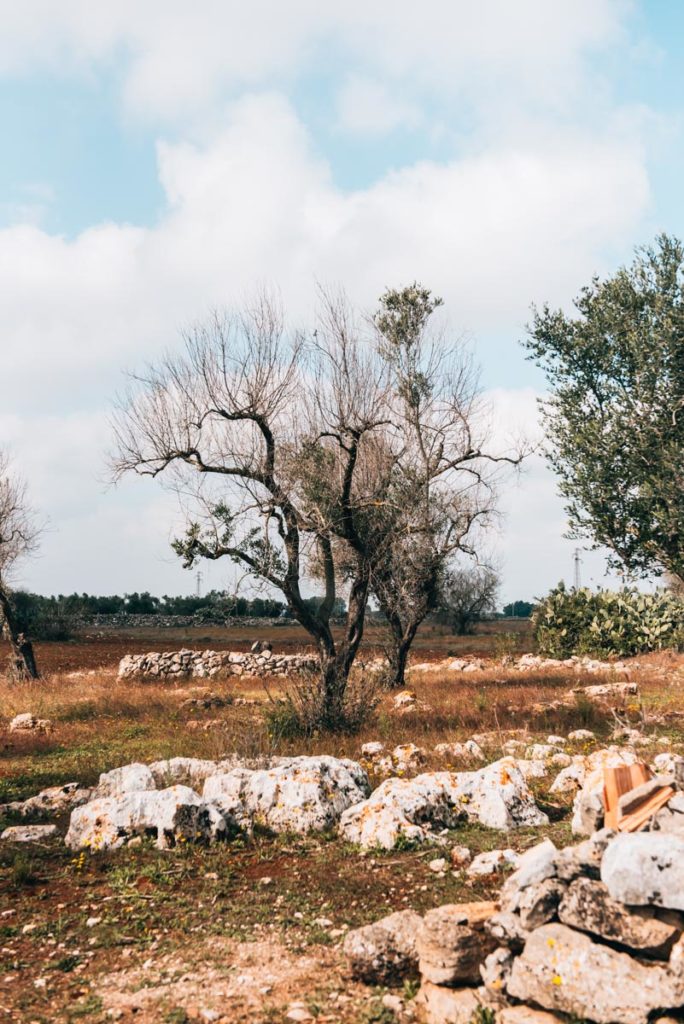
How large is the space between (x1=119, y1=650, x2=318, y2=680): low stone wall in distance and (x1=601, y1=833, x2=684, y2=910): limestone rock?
77.9 ft

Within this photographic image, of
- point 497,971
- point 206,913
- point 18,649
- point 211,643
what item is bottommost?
point 206,913

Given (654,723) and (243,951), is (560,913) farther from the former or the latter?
(654,723)

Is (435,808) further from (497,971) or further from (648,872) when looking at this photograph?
(648,872)

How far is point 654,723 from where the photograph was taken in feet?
49.2

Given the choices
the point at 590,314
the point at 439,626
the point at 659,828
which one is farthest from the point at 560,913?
the point at 439,626

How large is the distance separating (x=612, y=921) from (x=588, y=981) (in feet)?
1.22

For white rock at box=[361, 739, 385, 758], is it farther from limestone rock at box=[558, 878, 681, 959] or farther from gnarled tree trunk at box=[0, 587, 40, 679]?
gnarled tree trunk at box=[0, 587, 40, 679]

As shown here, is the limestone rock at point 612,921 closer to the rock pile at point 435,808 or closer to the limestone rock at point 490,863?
the limestone rock at point 490,863

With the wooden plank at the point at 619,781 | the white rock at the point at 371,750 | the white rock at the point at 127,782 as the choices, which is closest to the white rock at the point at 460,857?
the wooden plank at the point at 619,781

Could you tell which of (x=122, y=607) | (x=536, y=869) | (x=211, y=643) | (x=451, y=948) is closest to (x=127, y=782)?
(x=451, y=948)

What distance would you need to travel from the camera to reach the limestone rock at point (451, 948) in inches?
202

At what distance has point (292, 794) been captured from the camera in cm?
912

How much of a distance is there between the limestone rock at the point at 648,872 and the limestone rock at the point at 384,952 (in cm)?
129

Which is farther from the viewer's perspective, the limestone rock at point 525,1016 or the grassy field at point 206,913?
the grassy field at point 206,913
